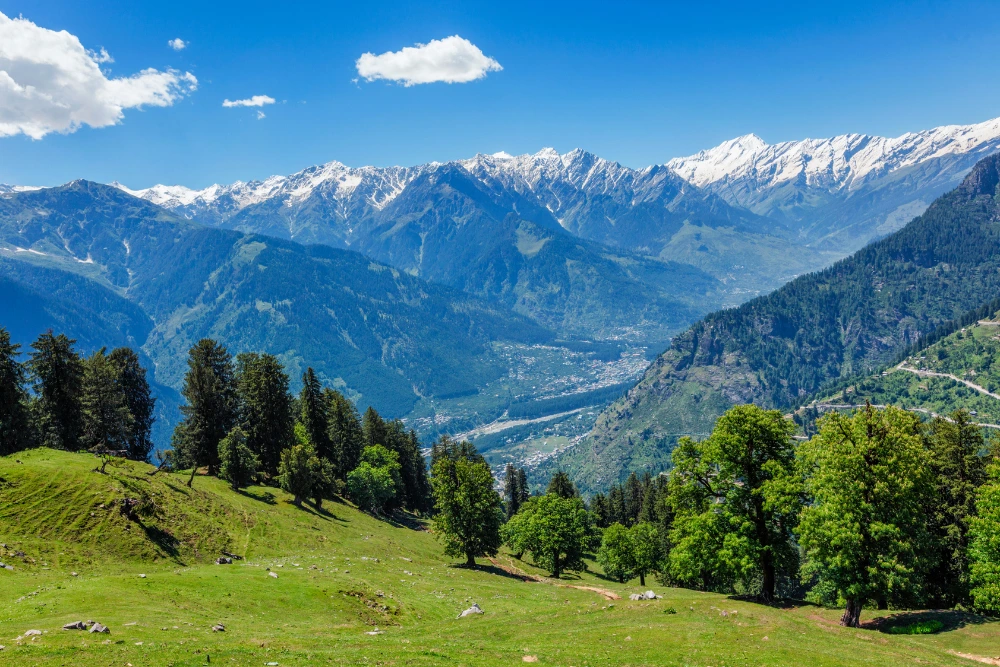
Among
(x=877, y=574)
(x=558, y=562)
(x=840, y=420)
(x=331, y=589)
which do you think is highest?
(x=840, y=420)

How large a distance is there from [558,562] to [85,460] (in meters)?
60.3

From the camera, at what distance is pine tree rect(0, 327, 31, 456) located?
65938mm

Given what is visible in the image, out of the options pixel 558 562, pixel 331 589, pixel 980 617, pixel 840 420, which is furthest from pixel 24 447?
pixel 980 617

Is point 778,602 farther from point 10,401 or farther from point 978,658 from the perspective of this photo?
point 10,401

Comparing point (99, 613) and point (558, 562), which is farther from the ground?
point (99, 613)

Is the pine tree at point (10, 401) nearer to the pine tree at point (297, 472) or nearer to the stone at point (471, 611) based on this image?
the pine tree at point (297, 472)

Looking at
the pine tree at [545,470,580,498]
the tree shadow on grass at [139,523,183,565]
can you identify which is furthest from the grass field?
the pine tree at [545,470,580,498]

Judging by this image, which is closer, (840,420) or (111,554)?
(840,420)

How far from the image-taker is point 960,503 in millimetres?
49125

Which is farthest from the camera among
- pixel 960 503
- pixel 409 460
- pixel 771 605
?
pixel 409 460

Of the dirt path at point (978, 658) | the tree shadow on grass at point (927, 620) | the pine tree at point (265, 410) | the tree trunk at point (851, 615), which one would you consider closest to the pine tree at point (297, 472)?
the pine tree at point (265, 410)

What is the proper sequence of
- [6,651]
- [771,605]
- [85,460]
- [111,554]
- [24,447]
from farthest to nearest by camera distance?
[24,447]
[85,460]
[111,554]
[771,605]
[6,651]

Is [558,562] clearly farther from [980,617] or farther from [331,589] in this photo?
[980,617]

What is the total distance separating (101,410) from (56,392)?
6.04 m
